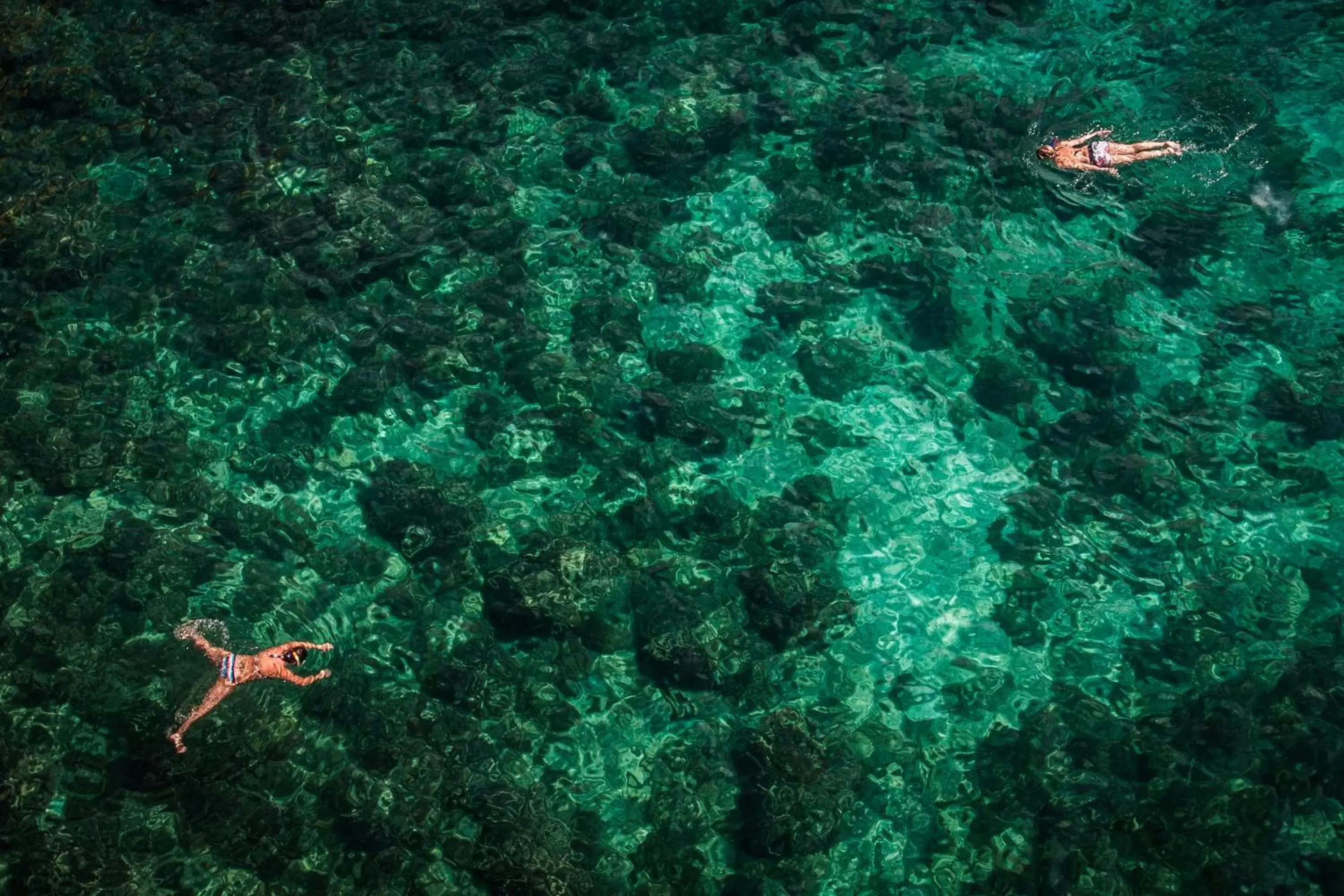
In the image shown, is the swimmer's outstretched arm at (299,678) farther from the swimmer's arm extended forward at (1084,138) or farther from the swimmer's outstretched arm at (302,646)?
the swimmer's arm extended forward at (1084,138)

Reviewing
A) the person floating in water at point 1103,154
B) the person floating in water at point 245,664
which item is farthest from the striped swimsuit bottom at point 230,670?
the person floating in water at point 1103,154

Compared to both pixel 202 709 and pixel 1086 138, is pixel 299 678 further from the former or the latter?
pixel 1086 138

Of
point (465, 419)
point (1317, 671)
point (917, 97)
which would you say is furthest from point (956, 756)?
point (917, 97)

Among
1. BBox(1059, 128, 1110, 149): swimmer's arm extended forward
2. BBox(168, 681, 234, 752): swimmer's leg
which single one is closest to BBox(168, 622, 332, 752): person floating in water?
BBox(168, 681, 234, 752): swimmer's leg

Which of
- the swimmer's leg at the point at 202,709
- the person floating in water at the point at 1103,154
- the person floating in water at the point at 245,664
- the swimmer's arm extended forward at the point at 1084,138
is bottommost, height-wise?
the swimmer's leg at the point at 202,709

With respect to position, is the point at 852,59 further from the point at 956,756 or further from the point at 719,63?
the point at 956,756

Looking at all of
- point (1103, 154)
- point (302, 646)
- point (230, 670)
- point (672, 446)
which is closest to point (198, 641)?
point (230, 670)

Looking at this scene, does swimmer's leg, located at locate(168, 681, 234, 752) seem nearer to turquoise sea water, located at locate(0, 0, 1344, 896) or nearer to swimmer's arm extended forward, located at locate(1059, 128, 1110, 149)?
turquoise sea water, located at locate(0, 0, 1344, 896)
